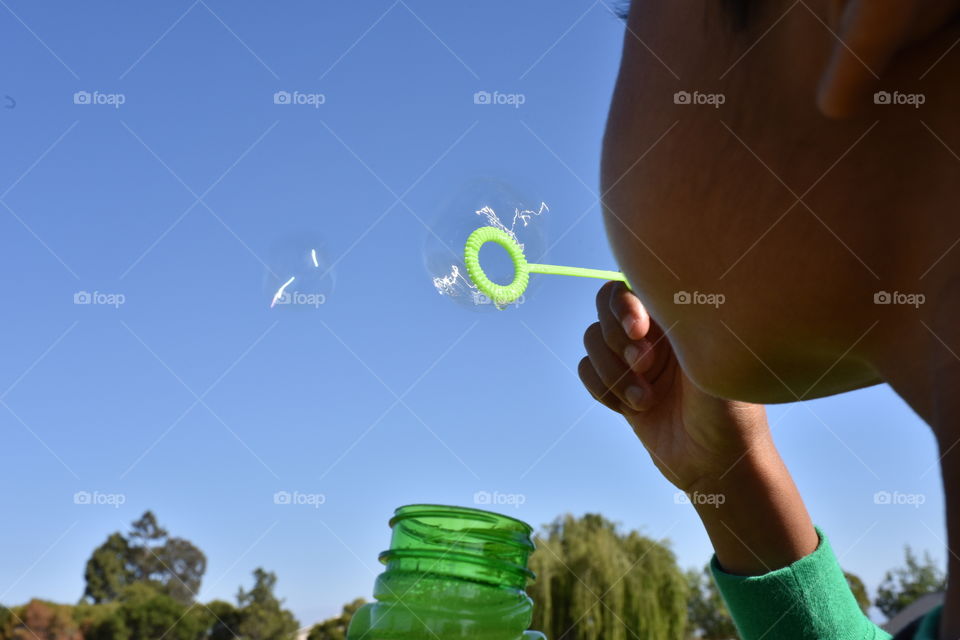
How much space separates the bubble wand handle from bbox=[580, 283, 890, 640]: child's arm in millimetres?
39

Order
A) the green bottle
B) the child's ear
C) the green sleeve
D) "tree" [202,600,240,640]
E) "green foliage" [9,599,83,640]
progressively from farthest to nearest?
"tree" [202,600,240,640], "green foliage" [9,599,83,640], the green sleeve, the green bottle, the child's ear

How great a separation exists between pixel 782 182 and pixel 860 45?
0.37 feet

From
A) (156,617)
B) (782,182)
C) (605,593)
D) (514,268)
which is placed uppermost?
(156,617)

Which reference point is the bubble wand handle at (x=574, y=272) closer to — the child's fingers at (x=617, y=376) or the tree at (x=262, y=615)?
the child's fingers at (x=617, y=376)

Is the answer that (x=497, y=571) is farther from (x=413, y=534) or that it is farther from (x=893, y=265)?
(x=893, y=265)

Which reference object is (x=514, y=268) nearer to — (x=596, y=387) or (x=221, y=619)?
(x=596, y=387)

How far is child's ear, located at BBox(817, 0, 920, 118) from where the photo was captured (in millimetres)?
448

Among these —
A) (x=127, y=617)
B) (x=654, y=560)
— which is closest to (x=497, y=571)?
(x=654, y=560)

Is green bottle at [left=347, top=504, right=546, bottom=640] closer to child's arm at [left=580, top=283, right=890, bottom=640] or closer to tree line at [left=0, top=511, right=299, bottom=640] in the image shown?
child's arm at [left=580, top=283, right=890, bottom=640]

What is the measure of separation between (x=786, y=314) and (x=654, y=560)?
23.2 m

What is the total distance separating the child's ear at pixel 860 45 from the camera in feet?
1.47

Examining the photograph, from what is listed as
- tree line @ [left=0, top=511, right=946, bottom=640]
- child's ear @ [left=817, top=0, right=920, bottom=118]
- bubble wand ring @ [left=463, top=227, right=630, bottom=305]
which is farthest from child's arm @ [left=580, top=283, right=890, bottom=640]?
tree line @ [left=0, top=511, right=946, bottom=640]

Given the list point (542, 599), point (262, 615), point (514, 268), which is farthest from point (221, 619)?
point (514, 268)

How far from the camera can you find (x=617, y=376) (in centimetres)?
126
